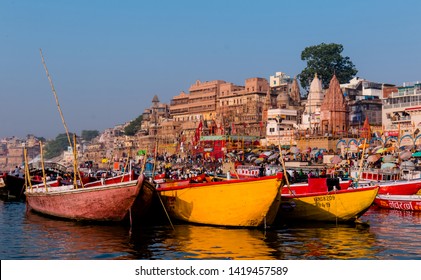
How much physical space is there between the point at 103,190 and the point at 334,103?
193 feet

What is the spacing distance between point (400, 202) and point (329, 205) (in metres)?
8.85

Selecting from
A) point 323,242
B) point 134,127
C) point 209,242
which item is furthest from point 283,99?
point 209,242

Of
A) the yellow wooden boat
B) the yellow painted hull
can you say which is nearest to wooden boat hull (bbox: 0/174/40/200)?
the yellow wooden boat

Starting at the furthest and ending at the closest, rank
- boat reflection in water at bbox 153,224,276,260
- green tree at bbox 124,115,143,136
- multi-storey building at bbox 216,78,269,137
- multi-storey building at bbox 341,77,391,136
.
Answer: green tree at bbox 124,115,143,136 → multi-storey building at bbox 216,78,269,137 → multi-storey building at bbox 341,77,391,136 → boat reflection in water at bbox 153,224,276,260

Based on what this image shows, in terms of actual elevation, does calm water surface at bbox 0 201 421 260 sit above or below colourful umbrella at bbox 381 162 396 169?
below

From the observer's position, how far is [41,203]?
2873 cm

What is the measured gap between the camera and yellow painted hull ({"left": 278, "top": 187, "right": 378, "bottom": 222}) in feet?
76.5

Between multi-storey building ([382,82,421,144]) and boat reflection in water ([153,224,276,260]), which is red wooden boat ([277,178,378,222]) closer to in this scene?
boat reflection in water ([153,224,276,260])

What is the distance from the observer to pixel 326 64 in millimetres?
107188

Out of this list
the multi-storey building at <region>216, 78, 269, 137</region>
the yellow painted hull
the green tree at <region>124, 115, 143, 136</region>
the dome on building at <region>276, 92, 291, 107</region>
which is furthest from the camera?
the green tree at <region>124, 115, 143, 136</region>

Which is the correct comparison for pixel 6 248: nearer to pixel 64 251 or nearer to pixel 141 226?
pixel 64 251

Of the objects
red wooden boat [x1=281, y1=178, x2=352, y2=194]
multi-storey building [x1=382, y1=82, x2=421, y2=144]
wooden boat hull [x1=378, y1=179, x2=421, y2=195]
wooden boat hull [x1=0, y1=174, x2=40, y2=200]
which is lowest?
wooden boat hull [x1=0, y1=174, x2=40, y2=200]

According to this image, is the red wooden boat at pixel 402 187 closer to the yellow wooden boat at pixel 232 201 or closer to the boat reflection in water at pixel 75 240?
the yellow wooden boat at pixel 232 201

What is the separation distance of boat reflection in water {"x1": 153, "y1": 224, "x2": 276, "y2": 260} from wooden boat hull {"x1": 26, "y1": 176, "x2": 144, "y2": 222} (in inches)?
88.2
